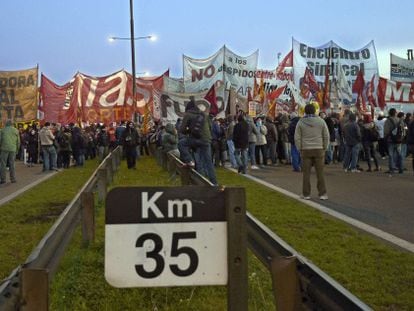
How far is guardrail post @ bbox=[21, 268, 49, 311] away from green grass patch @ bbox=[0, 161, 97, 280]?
382cm

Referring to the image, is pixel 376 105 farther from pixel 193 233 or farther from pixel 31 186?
pixel 193 233

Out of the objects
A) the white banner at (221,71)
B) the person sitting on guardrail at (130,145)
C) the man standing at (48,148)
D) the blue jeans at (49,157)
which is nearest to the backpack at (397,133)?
the person sitting on guardrail at (130,145)

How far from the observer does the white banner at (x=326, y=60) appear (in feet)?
118

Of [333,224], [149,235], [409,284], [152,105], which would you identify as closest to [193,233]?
[149,235]

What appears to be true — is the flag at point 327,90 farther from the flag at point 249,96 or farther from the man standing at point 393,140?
the man standing at point 393,140

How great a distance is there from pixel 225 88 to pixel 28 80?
10352 mm

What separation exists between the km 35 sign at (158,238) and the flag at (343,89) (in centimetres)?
3292

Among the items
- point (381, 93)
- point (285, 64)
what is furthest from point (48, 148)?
point (381, 93)

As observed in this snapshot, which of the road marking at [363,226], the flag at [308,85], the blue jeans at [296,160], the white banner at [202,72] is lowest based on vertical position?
the road marking at [363,226]

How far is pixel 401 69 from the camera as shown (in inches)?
1594

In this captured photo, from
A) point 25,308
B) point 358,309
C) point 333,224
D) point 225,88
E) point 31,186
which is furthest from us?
point 225,88

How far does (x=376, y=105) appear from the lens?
38.1 m

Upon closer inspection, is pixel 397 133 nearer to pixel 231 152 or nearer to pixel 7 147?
pixel 231 152

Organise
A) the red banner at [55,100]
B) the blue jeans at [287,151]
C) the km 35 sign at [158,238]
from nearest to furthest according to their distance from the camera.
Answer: the km 35 sign at [158,238] < the blue jeans at [287,151] < the red banner at [55,100]
